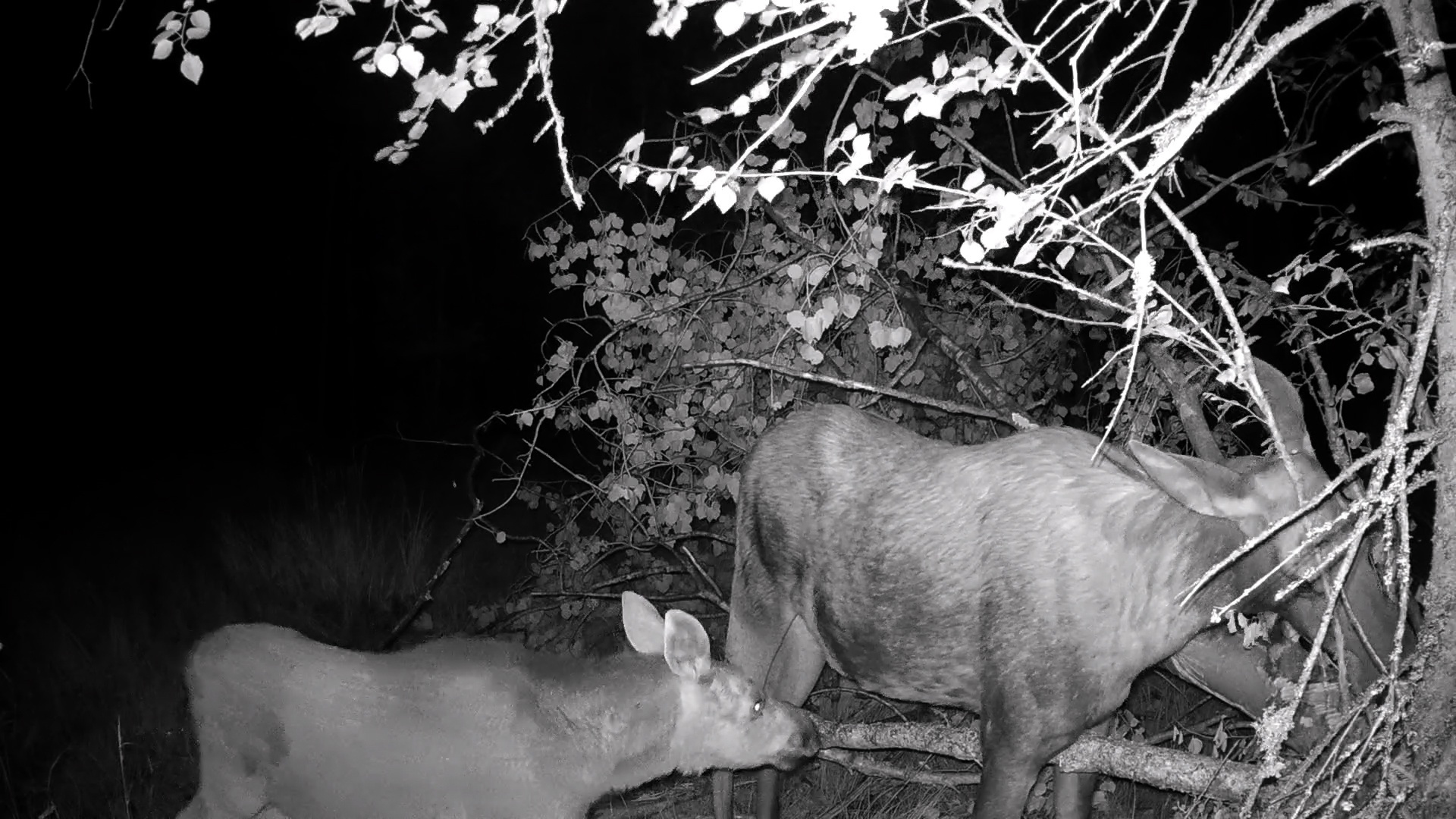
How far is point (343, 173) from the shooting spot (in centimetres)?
2028

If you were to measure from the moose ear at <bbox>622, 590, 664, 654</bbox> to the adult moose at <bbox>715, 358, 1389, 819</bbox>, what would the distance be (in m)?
0.67

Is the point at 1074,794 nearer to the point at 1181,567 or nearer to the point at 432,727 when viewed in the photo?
the point at 1181,567

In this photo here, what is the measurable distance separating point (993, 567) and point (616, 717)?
1613 mm

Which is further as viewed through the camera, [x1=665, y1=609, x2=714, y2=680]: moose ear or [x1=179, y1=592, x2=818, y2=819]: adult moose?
[x1=665, y1=609, x2=714, y2=680]: moose ear

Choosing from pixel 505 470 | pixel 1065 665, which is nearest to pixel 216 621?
pixel 1065 665

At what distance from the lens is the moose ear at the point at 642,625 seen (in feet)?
14.0

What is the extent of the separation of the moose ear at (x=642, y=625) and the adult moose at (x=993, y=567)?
67 cm

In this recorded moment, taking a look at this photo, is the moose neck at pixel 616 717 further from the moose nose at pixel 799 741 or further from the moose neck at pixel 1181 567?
the moose neck at pixel 1181 567

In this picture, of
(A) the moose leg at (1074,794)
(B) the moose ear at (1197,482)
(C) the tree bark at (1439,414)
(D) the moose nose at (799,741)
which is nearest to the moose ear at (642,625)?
(D) the moose nose at (799,741)

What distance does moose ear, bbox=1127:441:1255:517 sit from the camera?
340 centimetres

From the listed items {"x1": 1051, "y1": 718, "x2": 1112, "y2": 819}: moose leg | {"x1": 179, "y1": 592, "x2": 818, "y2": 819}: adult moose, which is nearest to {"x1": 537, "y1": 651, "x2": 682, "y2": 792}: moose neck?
{"x1": 179, "y1": 592, "x2": 818, "y2": 819}: adult moose

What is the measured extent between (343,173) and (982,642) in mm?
19292

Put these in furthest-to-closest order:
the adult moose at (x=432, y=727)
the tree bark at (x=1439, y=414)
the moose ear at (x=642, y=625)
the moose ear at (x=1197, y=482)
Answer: the moose ear at (x=642, y=625), the adult moose at (x=432, y=727), the moose ear at (x=1197, y=482), the tree bark at (x=1439, y=414)

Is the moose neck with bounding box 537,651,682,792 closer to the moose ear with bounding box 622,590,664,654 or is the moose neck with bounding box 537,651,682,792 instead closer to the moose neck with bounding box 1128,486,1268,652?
the moose ear with bounding box 622,590,664,654
